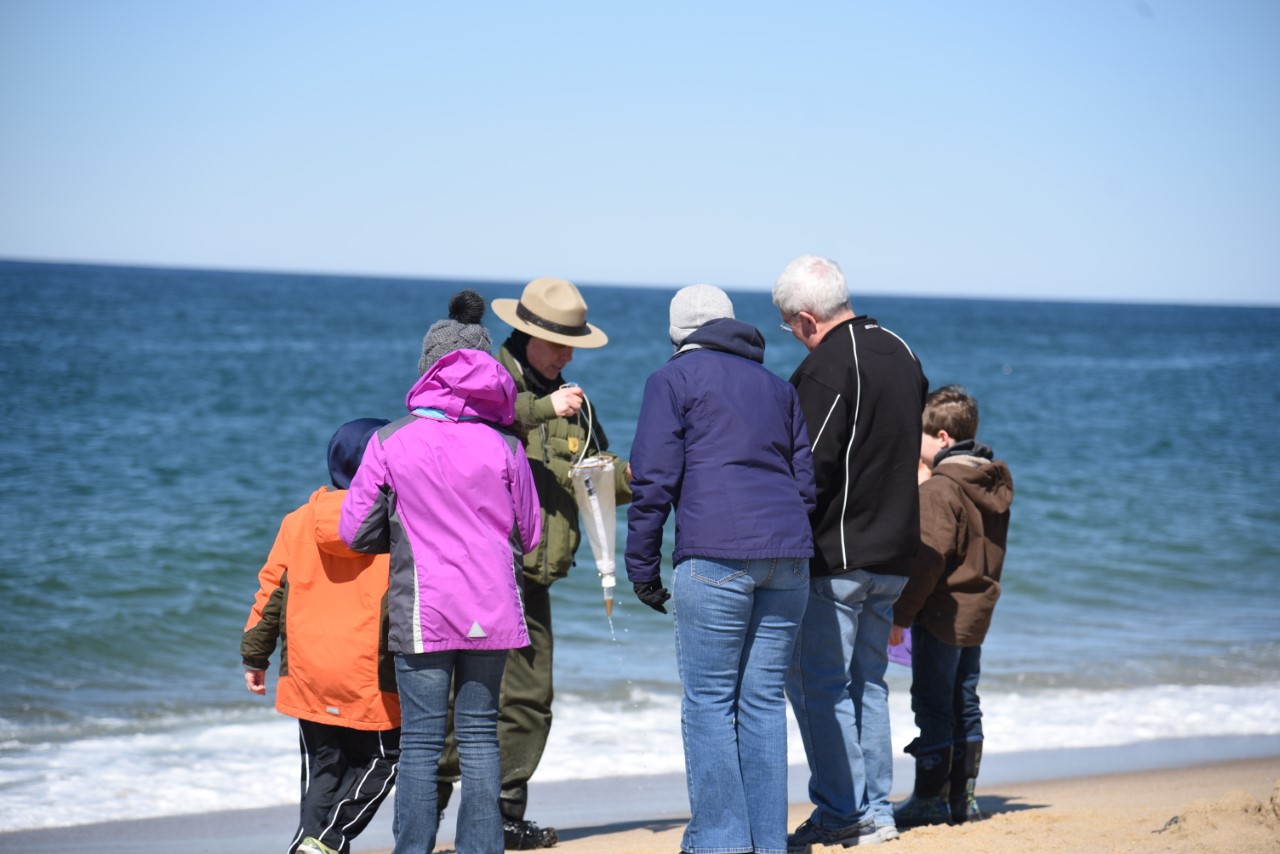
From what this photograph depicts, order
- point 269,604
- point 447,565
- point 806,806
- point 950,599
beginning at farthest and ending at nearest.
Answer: point 806,806 < point 950,599 < point 269,604 < point 447,565

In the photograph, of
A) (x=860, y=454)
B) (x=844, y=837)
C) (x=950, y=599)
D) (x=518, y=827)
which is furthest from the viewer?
(x=518, y=827)

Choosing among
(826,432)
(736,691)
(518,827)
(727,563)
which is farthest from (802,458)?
(518,827)

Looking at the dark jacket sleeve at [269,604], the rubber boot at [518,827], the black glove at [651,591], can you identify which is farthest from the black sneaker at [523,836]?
the black glove at [651,591]

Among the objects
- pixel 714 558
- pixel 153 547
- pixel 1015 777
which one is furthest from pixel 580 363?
pixel 714 558

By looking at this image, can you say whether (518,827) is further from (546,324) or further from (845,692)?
(546,324)

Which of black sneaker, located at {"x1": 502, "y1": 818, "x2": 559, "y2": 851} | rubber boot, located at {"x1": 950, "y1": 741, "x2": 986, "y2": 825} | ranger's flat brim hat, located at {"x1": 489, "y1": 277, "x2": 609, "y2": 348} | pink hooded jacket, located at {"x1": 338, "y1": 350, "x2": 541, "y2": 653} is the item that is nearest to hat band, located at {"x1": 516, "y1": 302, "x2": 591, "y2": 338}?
ranger's flat brim hat, located at {"x1": 489, "y1": 277, "x2": 609, "y2": 348}

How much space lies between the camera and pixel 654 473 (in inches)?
136

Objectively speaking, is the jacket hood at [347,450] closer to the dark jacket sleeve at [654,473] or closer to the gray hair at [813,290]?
the dark jacket sleeve at [654,473]

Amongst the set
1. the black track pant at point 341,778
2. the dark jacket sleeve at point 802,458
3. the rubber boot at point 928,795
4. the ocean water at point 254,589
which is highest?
the dark jacket sleeve at point 802,458

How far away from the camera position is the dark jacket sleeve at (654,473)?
11.2 feet

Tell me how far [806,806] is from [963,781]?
95 cm

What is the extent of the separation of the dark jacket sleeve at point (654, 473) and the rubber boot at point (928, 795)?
1.65 m

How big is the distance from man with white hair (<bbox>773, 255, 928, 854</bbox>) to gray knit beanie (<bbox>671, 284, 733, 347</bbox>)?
28cm

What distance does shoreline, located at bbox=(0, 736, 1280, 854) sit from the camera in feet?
14.9
